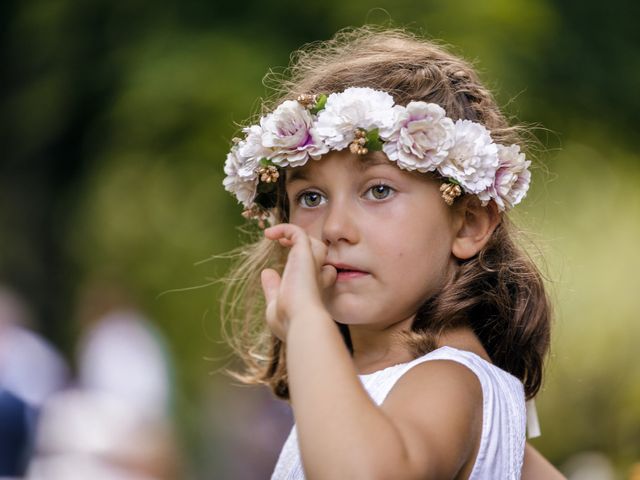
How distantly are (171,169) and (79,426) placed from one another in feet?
11.6

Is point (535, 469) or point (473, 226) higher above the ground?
point (473, 226)

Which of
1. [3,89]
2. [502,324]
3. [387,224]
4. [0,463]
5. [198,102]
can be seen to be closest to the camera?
[387,224]

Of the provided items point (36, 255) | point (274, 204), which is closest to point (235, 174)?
point (274, 204)

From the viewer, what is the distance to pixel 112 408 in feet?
24.6

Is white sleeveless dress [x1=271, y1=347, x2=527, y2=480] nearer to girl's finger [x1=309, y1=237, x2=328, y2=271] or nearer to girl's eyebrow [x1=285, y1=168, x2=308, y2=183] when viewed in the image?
girl's finger [x1=309, y1=237, x2=328, y2=271]

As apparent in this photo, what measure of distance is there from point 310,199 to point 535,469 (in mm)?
1050

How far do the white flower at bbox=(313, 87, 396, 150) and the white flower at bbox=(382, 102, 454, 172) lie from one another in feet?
0.11

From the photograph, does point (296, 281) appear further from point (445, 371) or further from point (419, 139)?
point (419, 139)

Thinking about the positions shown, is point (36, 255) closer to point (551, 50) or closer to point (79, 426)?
point (79, 426)

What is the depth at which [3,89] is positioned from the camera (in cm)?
992

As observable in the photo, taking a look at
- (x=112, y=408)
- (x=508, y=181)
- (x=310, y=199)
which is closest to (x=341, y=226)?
(x=310, y=199)

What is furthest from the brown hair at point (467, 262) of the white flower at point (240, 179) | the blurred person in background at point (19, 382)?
the blurred person in background at point (19, 382)

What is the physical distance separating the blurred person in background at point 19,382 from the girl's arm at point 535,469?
4385 mm

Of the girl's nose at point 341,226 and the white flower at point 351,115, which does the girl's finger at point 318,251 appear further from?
the white flower at point 351,115
